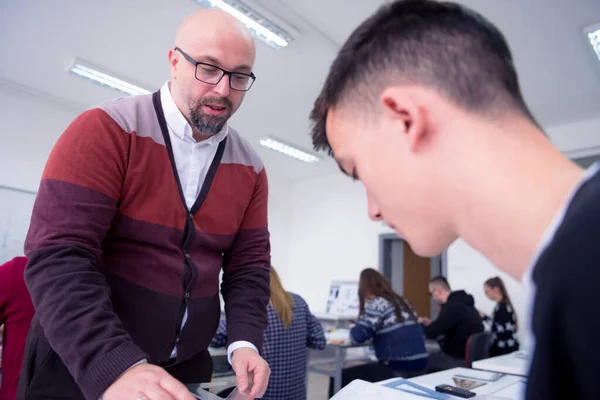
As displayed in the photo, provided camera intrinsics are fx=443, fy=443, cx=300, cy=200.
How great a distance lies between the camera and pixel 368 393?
1.13 metres

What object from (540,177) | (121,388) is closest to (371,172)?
(540,177)

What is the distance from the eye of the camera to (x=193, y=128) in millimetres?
1114

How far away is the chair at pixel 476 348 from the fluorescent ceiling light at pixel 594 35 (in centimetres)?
249

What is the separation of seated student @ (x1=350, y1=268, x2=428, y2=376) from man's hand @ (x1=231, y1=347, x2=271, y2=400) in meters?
2.60

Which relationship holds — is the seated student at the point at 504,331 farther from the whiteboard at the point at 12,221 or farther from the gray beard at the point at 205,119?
the whiteboard at the point at 12,221

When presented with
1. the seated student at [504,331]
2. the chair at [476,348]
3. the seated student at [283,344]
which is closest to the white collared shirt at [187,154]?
the seated student at [283,344]

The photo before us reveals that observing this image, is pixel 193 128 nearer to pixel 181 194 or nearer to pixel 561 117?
pixel 181 194

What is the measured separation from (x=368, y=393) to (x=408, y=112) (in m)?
0.85

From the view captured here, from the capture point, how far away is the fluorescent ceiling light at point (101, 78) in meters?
4.11

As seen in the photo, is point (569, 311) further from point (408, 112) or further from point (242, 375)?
point (242, 375)

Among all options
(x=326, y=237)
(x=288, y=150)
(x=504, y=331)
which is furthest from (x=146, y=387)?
(x=326, y=237)

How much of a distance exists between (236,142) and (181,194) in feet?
0.89

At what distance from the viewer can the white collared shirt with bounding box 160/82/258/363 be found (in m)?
1.07

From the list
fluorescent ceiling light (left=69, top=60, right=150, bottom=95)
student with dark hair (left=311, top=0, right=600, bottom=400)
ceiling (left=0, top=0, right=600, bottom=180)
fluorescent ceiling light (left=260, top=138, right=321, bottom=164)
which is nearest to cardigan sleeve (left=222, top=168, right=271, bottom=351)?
student with dark hair (left=311, top=0, right=600, bottom=400)
